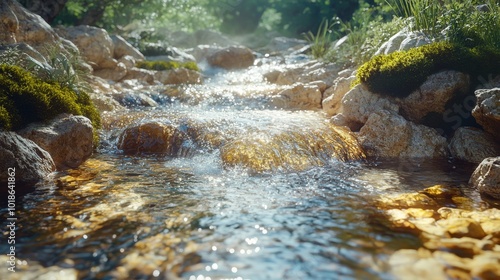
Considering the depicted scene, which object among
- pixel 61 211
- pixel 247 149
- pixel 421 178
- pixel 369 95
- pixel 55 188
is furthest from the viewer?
pixel 369 95

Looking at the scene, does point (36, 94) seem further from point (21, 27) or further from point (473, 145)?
point (473, 145)

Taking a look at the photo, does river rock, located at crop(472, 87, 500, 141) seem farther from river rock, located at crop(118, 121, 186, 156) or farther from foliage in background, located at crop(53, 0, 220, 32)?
foliage in background, located at crop(53, 0, 220, 32)

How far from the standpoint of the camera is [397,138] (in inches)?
307

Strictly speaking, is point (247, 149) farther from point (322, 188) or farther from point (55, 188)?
point (55, 188)

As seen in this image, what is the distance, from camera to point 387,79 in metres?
8.37

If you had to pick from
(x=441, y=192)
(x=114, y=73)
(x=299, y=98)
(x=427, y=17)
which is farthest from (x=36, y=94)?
(x=427, y=17)

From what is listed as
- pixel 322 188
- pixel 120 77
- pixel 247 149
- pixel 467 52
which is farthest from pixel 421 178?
pixel 120 77

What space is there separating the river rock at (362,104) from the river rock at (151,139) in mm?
3923

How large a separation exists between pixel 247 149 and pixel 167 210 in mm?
2752

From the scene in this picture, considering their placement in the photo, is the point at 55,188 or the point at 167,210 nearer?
the point at 167,210

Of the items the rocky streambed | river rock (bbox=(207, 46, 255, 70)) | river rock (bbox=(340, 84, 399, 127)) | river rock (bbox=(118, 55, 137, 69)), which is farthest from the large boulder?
river rock (bbox=(207, 46, 255, 70))

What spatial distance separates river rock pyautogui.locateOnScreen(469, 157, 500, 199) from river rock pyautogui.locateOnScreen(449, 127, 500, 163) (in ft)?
6.51

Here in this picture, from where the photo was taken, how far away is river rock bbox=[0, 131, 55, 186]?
4984 mm

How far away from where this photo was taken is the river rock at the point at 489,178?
194 inches
